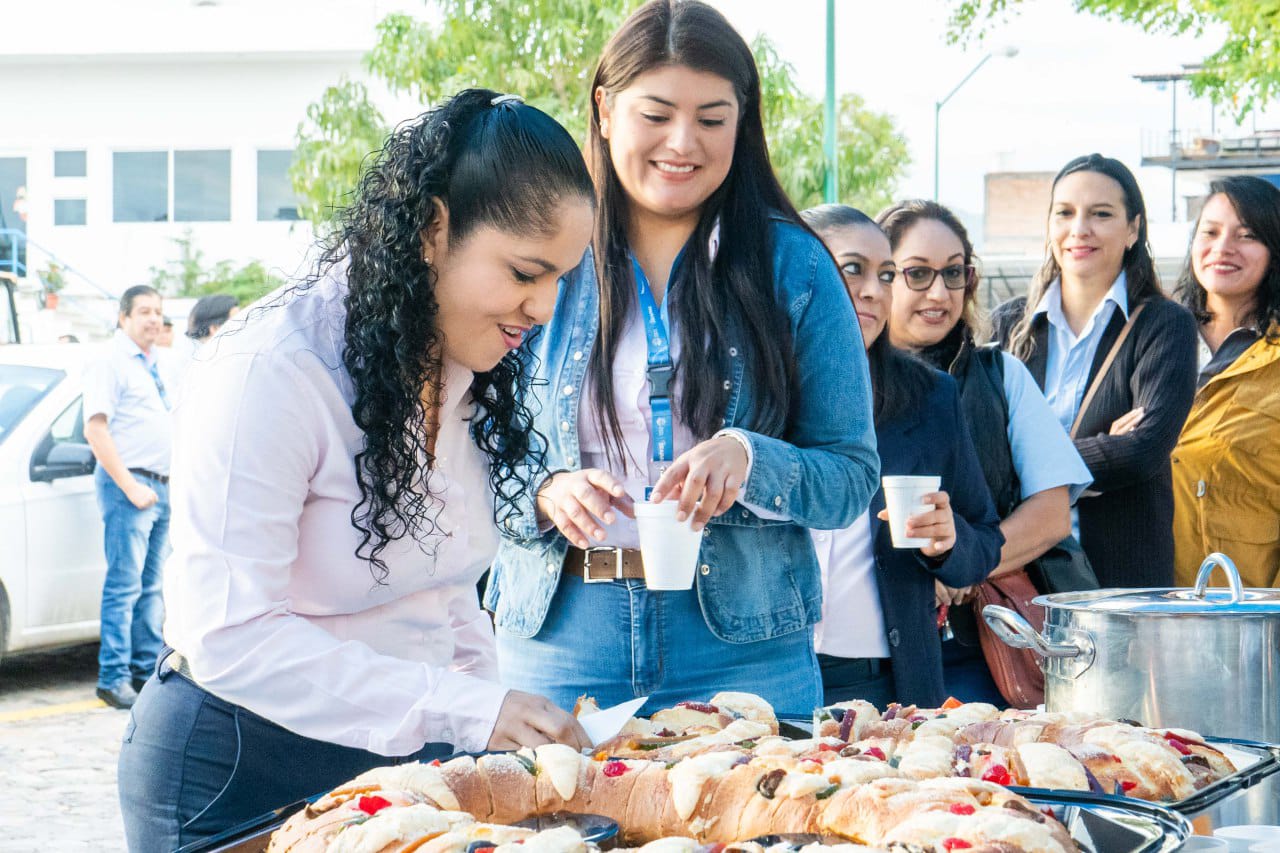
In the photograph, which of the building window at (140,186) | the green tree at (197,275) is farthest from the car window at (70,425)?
the building window at (140,186)

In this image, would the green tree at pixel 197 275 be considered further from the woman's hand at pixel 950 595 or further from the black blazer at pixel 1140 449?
the woman's hand at pixel 950 595

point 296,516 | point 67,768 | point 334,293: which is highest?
point 334,293

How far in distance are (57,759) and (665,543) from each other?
230 inches

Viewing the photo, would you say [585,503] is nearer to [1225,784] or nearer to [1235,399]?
[1225,784]

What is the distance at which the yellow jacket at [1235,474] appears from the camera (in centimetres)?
456

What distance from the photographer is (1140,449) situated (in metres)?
4.33

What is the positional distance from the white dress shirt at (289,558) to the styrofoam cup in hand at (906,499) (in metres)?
1.30

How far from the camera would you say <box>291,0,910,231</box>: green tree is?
1580 cm

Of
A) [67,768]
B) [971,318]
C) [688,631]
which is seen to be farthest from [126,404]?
[688,631]

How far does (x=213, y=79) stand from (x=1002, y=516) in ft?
106

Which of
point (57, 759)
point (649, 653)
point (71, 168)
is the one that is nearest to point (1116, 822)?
point (649, 653)

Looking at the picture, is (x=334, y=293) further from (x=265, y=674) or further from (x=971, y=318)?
(x=971, y=318)

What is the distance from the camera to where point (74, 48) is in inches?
1309

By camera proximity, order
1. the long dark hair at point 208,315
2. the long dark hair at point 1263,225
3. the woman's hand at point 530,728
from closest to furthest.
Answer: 1. the woman's hand at point 530,728
2. the long dark hair at point 1263,225
3. the long dark hair at point 208,315
